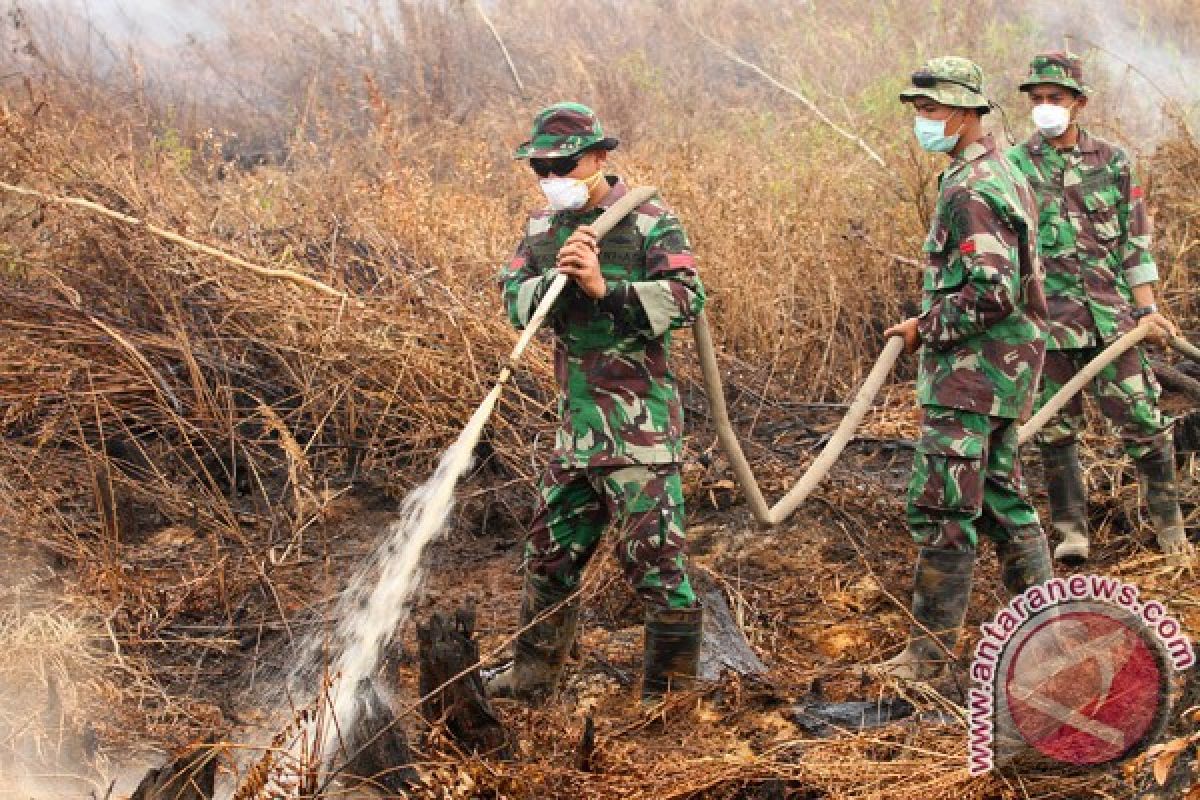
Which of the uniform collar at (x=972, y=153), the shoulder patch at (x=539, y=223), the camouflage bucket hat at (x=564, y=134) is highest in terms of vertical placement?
the camouflage bucket hat at (x=564, y=134)

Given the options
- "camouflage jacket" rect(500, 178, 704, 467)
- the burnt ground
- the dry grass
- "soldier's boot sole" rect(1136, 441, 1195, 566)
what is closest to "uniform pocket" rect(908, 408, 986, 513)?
the burnt ground

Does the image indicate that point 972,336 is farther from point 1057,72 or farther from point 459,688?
point 459,688

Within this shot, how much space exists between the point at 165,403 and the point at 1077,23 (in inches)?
452

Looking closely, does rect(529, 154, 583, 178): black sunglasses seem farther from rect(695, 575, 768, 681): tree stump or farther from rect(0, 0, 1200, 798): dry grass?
rect(695, 575, 768, 681): tree stump

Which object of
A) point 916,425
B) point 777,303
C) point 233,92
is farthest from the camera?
point 233,92

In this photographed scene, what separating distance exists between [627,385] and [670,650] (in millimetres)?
856

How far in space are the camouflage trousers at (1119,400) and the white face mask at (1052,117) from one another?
889mm

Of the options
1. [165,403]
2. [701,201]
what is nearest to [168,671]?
[165,403]

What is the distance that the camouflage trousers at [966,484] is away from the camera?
4.46m

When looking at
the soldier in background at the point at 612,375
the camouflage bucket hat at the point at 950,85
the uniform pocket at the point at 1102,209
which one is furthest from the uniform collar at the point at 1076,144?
the soldier in background at the point at 612,375

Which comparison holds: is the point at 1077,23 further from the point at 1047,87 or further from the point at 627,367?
the point at 627,367

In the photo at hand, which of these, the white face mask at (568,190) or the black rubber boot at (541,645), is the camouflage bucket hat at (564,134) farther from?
the black rubber boot at (541,645)

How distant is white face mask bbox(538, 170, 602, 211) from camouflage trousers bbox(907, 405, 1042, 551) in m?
1.34

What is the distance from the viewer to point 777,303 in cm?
773
